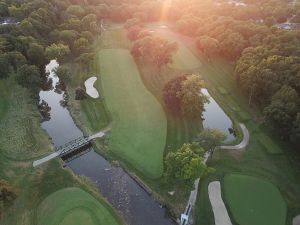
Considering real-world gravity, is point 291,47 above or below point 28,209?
above

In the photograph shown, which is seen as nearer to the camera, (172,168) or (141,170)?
(172,168)

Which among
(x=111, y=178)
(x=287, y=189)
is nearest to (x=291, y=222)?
(x=287, y=189)

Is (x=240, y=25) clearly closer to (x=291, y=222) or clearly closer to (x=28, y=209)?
(x=291, y=222)

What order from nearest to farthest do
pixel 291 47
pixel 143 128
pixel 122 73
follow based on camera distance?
pixel 143 128 → pixel 291 47 → pixel 122 73

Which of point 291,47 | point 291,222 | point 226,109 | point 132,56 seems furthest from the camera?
point 132,56

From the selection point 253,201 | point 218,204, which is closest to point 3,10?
point 218,204

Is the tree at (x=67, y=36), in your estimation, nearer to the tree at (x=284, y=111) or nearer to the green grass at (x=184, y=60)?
the green grass at (x=184, y=60)
